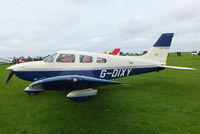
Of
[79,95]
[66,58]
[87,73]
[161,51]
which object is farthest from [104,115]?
[161,51]

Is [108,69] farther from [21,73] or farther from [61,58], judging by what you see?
[21,73]

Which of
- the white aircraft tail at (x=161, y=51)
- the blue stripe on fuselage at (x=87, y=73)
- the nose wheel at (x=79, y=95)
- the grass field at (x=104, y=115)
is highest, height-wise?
the white aircraft tail at (x=161, y=51)

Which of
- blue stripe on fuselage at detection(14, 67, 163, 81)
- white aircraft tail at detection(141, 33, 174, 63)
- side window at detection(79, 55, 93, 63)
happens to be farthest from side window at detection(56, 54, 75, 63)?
white aircraft tail at detection(141, 33, 174, 63)

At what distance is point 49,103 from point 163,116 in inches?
160

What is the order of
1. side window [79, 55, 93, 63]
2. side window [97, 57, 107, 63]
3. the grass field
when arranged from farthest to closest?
side window [97, 57, 107, 63]
side window [79, 55, 93, 63]
the grass field

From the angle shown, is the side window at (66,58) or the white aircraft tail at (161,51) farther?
the white aircraft tail at (161,51)

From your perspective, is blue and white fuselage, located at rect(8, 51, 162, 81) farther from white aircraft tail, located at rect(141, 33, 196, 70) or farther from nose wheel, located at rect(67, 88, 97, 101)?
white aircraft tail, located at rect(141, 33, 196, 70)

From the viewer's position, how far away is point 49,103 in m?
4.81

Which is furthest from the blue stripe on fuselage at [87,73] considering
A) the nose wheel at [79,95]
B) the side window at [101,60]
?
the nose wheel at [79,95]

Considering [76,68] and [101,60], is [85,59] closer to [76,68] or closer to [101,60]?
[76,68]

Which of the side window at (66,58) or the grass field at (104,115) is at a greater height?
the side window at (66,58)

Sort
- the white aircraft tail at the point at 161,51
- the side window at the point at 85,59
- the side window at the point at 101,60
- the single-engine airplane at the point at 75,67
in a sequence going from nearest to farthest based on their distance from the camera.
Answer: the single-engine airplane at the point at 75,67 < the side window at the point at 85,59 < the side window at the point at 101,60 < the white aircraft tail at the point at 161,51

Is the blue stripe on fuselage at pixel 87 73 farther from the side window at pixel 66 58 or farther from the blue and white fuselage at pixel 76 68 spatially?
the side window at pixel 66 58

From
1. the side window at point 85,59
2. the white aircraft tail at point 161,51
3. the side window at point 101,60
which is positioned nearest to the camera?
the side window at point 85,59
